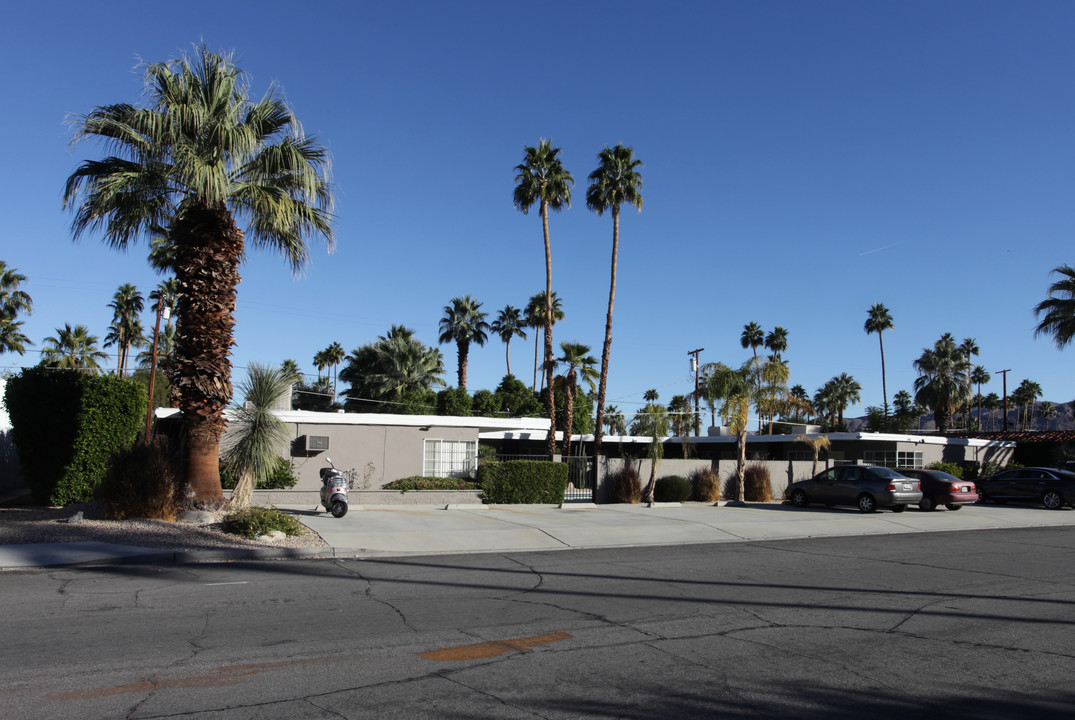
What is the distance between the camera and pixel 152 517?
13.9 metres

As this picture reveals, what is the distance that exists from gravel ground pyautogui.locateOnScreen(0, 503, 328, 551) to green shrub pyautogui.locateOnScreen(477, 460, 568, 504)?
843 cm

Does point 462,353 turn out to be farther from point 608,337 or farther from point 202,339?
point 202,339

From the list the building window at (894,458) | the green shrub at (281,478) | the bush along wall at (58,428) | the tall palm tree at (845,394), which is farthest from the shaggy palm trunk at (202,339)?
the tall palm tree at (845,394)

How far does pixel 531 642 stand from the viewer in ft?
22.2

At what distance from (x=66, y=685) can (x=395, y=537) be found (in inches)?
343

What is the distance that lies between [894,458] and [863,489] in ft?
45.3

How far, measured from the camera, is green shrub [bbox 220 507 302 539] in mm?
12758

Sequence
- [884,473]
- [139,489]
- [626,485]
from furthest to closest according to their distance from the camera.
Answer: [626,485], [884,473], [139,489]

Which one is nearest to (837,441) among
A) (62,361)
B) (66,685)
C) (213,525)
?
(213,525)

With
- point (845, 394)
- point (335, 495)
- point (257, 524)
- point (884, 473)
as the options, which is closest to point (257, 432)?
point (335, 495)

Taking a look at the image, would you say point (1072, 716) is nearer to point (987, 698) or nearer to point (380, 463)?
point (987, 698)

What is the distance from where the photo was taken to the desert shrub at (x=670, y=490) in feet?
82.2

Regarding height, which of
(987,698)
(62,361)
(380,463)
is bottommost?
(987,698)

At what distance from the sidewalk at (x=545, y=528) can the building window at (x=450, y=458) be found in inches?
172
